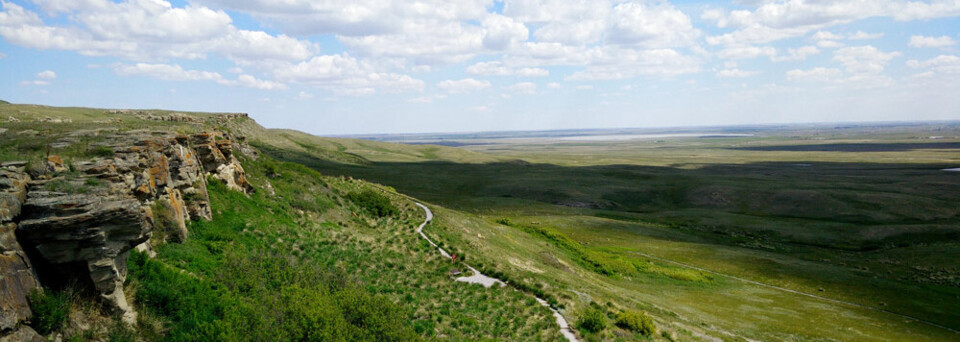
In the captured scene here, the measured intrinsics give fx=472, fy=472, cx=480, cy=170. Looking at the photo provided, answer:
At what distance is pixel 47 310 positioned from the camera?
1359cm

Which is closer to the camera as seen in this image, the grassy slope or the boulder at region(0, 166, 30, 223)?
the boulder at region(0, 166, 30, 223)

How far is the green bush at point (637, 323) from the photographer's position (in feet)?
95.3

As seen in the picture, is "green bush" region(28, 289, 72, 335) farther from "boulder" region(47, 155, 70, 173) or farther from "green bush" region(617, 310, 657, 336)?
"green bush" region(617, 310, 657, 336)

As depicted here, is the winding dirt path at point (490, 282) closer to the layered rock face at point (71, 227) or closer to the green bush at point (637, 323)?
the green bush at point (637, 323)

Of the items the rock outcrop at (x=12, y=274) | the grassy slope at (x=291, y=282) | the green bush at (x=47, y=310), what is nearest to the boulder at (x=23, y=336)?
the rock outcrop at (x=12, y=274)

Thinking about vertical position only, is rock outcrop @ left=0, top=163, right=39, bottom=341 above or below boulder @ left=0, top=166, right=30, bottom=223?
below

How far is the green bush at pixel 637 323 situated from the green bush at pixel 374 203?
87.2 feet

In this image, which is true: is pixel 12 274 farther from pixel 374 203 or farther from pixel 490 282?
pixel 374 203

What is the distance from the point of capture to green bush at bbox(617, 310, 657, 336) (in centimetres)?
2903

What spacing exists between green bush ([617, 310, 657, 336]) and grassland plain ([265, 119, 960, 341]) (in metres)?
2.89

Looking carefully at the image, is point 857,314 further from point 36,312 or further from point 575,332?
point 36,312

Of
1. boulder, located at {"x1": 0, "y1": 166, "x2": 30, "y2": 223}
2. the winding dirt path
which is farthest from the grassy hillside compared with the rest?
boulder, located at {"x1": 0, "y1": 166, "x2": 30, "y2": 223}

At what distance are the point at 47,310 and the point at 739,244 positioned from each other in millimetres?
79581

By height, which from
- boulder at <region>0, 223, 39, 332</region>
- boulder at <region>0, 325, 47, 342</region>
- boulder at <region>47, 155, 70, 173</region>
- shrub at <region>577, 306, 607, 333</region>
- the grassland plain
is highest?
boulder at <region>47, 155, 70, 173</region>
